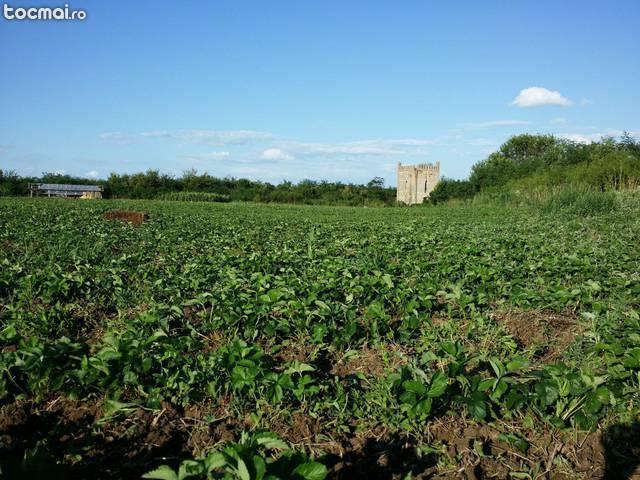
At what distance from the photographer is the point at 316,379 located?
3039 millimetres

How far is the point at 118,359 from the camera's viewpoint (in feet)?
8.92

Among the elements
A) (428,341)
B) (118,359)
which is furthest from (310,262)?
(118,359)

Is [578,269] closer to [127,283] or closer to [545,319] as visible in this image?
[545,319]

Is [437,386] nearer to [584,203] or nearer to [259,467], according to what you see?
[259,467]

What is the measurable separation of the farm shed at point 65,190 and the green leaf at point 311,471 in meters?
51.1

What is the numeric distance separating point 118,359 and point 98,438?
0.41m

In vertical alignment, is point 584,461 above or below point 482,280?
below

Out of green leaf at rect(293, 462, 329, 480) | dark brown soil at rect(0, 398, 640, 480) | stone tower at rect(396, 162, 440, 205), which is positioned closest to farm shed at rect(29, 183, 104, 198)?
stone tower at rect(396, 162, 440, 205)

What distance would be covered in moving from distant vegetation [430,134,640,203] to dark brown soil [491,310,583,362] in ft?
50.8

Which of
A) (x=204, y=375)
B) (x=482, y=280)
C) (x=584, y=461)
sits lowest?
(x=584, y=461)

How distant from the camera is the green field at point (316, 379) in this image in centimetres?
239

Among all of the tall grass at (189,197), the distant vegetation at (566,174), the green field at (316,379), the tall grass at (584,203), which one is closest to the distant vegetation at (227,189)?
the tall grass at (189,197)

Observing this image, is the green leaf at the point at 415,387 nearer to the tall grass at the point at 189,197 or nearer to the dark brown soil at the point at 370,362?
the dark brown soil at the point at 370,362

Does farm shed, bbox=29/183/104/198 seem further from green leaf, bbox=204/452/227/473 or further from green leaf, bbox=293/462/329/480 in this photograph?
green leaf, bbox=293/462/329/480
